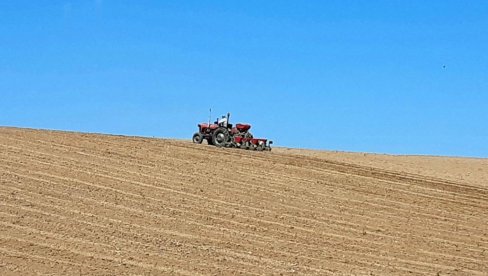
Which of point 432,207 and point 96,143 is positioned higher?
point 96,143

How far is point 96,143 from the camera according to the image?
86.7 feet

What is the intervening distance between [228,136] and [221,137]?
9.5 inches

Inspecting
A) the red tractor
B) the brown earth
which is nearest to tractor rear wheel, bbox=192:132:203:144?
the red tractor

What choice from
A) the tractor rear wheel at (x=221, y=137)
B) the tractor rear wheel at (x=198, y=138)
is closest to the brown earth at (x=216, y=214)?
the tractor rear wheel at (x=221, y=137)

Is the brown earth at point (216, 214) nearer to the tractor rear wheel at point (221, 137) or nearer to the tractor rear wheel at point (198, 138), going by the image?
the tractor rear wheel at point (221, 137)

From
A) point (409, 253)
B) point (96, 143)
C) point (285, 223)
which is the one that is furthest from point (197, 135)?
point (409, 253)

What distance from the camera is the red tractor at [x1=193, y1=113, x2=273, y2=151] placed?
3044 centimetres

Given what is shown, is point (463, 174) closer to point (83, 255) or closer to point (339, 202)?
point (339, 202)

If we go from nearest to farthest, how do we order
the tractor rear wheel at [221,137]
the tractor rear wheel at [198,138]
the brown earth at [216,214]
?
the brown earth at [216,214], the tractor rear wheel at [221,137], the tractor rear wheel at [198,138]

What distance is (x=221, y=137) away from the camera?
3041 centimetres

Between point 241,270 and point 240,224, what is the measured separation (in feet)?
11.6

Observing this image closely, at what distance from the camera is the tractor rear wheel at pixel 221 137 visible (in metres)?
30.4

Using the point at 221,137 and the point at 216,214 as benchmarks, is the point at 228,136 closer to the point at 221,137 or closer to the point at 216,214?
the point at 221,137

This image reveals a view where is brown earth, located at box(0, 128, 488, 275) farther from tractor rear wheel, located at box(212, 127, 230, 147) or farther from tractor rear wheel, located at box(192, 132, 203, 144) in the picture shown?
tractor rear wheel, located at box(192, 132, 203, 144)
